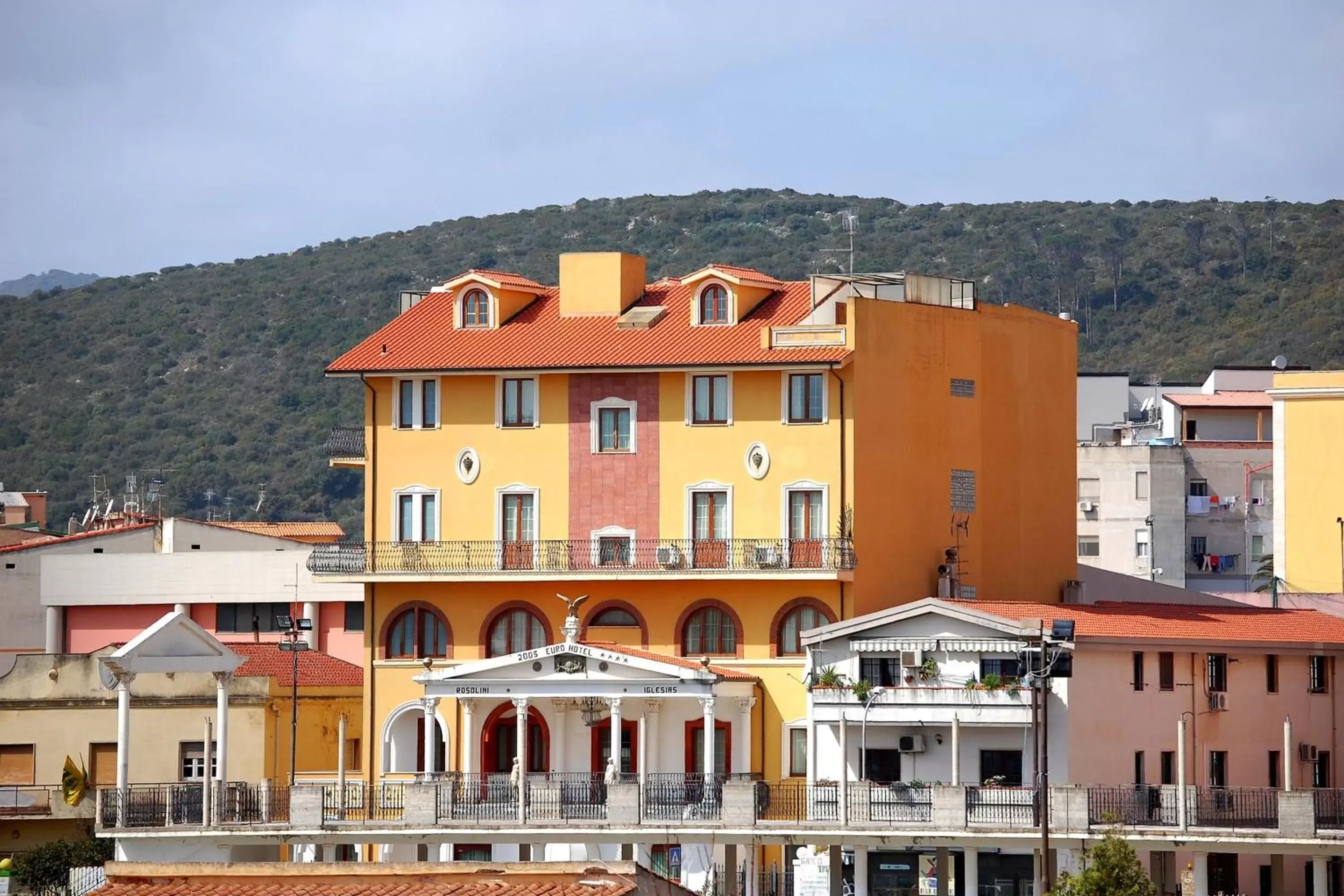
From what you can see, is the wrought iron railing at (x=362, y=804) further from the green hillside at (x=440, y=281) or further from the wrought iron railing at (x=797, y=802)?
the green hillside at (x=440, y=281)

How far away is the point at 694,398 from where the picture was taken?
72.7 m

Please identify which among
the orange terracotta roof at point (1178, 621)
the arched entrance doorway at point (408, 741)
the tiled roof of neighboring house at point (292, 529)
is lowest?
the arched entrance doorway at point (408, 741)

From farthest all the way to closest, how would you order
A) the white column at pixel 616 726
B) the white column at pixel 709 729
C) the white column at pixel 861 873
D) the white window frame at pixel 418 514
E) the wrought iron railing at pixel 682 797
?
the white window frame at pixel 418 514 → the white column at pixel 616 726 → the white column at pixel 709 729 → the white column at pixel 861 873 → the wrought iron railing at pixel 682 797

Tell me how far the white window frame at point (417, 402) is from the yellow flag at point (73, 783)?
465 inches

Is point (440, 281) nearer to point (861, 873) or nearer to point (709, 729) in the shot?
point (709, 729)

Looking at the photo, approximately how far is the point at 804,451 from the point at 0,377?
10698cm

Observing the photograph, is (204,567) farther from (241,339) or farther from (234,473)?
(241,339)

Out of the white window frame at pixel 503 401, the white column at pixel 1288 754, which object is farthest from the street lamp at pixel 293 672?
the white column at pixel 1288 754

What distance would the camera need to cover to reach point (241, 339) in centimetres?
16962

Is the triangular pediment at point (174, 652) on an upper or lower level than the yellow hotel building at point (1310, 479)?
lower

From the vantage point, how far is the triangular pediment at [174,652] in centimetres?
6869

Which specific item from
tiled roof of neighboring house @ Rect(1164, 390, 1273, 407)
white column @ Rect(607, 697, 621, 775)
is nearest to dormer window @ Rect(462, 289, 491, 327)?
white column @ Rect(607, 697, 621, 775)

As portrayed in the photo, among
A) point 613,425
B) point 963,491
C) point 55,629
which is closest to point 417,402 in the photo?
point 613,425

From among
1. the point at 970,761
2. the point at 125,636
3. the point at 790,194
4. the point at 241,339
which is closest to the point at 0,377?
the point at 241,339
